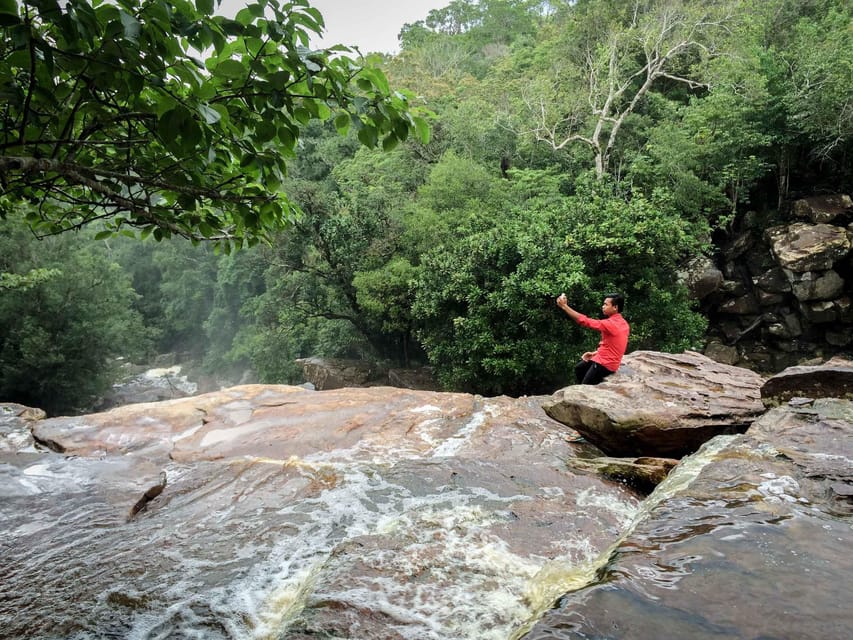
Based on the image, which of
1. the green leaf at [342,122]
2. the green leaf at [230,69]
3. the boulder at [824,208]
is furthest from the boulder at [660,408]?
the boulder at [824,208]

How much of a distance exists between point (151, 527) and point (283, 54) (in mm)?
3872

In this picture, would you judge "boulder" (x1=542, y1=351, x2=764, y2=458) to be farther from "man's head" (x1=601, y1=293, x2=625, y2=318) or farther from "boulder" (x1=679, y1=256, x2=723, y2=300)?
"boulder" (x1=679, y1=256, x2=723, y2=300)

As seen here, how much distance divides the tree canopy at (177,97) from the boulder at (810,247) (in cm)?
1598

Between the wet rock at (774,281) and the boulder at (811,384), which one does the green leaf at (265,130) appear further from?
the wet rock at (774,281)

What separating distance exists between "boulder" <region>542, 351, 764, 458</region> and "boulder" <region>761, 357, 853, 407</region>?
0.29 meters

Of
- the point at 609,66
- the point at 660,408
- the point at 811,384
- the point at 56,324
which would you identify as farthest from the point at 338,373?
the point at 609,66

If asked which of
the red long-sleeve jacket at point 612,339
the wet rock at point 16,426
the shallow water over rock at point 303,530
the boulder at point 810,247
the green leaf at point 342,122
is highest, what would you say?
the green leaf at point 342,122

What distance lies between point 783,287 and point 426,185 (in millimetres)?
12656

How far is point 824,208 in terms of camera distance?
569 inches

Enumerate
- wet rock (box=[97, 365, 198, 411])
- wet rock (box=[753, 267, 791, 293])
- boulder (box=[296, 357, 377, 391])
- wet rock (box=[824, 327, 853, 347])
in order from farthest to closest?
wet rock (box=[97, 365, 198, 411]) → boulder (box=[296, 357, 377, 391]) → wet rock (box=[753, 267, 791, 293]) → wet rock (box=[824, 327, 853, 347])

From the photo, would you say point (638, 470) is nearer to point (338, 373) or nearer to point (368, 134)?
point (368, 134)

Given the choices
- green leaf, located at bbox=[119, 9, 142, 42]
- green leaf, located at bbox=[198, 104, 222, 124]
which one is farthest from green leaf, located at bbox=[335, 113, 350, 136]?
green leaf, located at bbox=[119, 9, 142, 42]

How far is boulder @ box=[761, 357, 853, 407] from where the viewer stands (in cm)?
→ 478

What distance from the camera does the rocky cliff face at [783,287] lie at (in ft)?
45.1
